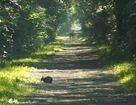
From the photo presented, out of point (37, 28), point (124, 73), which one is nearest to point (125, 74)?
point (124, 73)

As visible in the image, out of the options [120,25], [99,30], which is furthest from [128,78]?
[99,30]

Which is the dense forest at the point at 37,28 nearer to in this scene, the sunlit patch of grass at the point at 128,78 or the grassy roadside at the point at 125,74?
the grassy roadside at the point at 125,74

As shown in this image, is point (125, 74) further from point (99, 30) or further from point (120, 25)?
point (99, 30)

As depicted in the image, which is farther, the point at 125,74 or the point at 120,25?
the point at 120,25

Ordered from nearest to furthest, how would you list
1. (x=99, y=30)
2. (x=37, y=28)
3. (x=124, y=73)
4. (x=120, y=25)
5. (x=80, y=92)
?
1. (x=80, y=92)
2. (x=124, y=73)
3. (x=120, y=25)
4. (x=37, y=28)
5. (x=99, y=30)

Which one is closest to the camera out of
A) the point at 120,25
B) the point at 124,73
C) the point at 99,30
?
the point at 124,73

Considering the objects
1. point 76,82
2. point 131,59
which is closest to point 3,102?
point 76,82

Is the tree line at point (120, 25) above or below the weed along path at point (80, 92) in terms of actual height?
above

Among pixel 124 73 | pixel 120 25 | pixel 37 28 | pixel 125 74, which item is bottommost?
pixel 125 74

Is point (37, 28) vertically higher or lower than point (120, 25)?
higher

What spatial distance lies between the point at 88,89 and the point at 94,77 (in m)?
6.11

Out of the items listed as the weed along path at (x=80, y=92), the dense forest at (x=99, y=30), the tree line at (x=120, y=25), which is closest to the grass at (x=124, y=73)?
the dense forest at (x=99, y=30)

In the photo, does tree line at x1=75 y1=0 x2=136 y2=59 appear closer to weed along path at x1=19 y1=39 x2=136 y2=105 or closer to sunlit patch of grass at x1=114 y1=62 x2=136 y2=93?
sunlit patch of grass at x1=114 y1=62 x2=136 y2=93

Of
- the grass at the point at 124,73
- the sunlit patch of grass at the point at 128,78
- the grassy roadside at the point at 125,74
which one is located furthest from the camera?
the grass at the point at 124,73
